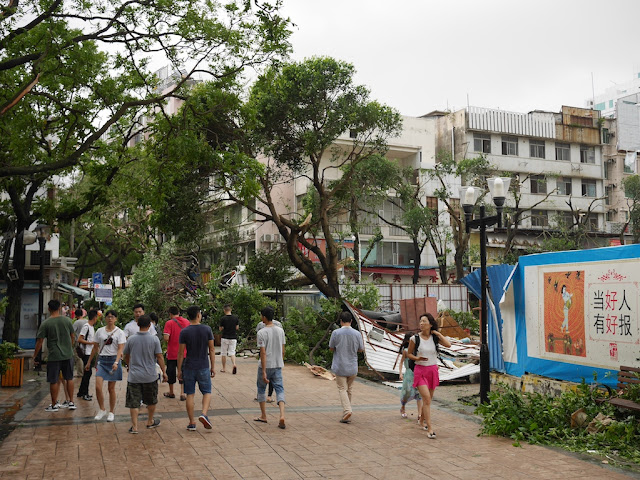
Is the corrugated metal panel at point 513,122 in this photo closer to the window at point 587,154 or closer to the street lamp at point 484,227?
the window at point 587,154

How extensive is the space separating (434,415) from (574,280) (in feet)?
11.0

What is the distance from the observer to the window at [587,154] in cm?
5066

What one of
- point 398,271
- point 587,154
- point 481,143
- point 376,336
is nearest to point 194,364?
point 376,336

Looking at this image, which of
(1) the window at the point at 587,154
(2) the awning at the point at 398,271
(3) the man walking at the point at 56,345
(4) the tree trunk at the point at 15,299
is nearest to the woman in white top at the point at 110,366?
(3) the man walking at the point at 56,345

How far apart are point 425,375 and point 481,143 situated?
3924cm

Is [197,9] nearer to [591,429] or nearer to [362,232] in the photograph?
[591,429]

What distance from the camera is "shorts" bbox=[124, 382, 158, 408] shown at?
9.27m

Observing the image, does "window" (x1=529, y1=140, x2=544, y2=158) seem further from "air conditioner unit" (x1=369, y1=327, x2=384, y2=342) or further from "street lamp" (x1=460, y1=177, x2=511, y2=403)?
"street lamp" (x1=460, y1=177, x2=511, y2=403)

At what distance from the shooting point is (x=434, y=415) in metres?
11.2

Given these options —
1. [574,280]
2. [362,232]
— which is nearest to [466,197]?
[574,280]

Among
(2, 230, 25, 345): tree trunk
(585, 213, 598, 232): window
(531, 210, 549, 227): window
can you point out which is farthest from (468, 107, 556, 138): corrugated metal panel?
(2, 230, 25, 345): tree trunk

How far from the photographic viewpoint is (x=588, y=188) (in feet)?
167

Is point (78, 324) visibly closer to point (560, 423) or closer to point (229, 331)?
point (229, 331)

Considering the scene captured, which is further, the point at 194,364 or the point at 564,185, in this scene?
the point at 564,185
